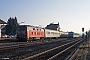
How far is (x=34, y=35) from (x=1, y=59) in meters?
32.2

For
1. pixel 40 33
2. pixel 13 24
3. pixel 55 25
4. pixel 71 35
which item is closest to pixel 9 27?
pixel 13 24

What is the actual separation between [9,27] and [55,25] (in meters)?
47.3

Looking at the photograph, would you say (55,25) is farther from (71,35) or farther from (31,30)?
(31,30)

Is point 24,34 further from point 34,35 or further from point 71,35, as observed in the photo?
point 71,35

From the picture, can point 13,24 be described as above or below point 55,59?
above

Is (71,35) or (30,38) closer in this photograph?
(30,38)

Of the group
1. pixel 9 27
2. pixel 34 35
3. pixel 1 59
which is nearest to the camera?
pixel 1 59

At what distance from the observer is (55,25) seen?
149 metres

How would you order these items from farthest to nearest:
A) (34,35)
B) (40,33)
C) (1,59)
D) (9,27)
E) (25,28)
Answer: (9,27) → (40,33) → (34,35) → (25,28) → (1,59)

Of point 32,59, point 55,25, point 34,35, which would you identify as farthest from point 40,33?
point 55,25

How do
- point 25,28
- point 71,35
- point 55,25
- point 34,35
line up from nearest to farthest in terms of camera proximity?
point 25,28 < point 34,35 < point 71,35 < point 55,25

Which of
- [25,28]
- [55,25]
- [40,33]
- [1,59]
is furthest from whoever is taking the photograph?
[55,25]

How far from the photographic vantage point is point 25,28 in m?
44.1

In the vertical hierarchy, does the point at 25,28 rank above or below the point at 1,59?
above
